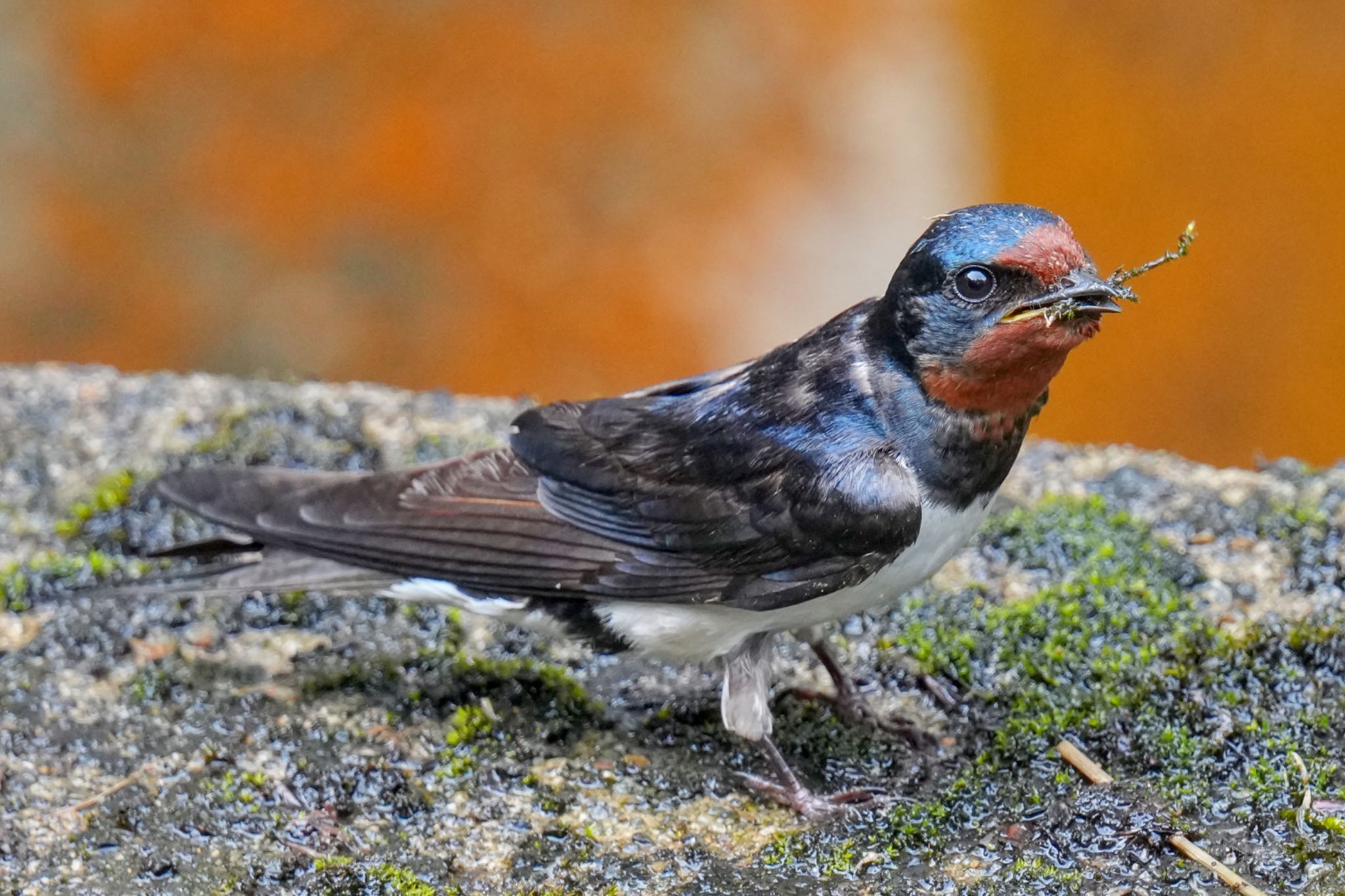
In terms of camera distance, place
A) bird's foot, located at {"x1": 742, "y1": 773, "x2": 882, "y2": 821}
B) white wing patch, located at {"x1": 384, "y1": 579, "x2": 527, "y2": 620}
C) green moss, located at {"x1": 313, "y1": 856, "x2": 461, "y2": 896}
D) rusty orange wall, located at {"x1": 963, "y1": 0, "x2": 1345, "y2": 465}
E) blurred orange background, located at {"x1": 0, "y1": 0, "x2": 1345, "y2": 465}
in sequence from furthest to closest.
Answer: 1. blurred orange background, located at {"x1": 0, "y1": 0, "x2": 1345, "y2": 465}
2. rusty orange wall, located at {"x1": 963, "y1": 0, "x2": 1345, "y2": 465}
3. white wing patch, located at {"x1": 384, "y1": 579, "x2": 527, "y2": 620}
4. bird's foot, located at {"x1": 742, "y1": 773, "x2": 882, "y2": 821}
5. green moss, located at {"x1": 313, "y1": 856, "x2": 461, "y2": 896}

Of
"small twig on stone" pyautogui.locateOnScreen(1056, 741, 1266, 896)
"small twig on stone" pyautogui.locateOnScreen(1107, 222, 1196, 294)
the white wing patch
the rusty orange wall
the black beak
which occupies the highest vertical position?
the rusty orange wall

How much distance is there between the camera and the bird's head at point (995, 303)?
10.2 ft

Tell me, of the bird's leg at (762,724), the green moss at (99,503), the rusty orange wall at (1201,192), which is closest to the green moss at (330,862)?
the bird's leg at (762,724)

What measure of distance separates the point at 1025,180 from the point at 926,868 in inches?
239

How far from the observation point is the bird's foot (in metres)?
3.54

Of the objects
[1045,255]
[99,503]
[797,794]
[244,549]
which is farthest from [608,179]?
[1045,255]

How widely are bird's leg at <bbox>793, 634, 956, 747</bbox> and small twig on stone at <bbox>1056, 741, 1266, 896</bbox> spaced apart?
387 mm

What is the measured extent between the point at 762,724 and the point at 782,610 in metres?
0.31

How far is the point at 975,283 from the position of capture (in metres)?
3.16

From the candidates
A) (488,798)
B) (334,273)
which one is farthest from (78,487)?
(334,273)

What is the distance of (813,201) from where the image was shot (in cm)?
897

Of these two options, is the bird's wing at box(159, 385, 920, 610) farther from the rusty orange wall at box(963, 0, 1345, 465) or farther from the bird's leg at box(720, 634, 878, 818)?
the rusty orange wall at box(963, 0, 1345, 465)

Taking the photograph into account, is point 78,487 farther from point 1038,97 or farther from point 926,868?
point 1038,97

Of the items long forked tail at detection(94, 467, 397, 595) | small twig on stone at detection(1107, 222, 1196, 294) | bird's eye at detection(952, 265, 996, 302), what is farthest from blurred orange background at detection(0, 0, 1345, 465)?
bird's eye at detection(952, 265, 996, 302)
